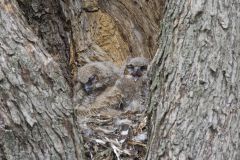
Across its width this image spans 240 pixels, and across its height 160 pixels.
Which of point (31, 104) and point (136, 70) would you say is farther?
point (136, 70)

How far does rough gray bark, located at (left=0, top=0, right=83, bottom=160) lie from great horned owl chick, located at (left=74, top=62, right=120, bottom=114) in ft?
9.34

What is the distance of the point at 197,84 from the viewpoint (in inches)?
130

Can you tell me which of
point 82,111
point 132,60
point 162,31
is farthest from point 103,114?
point 162,31

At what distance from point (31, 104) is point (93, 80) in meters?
3.13

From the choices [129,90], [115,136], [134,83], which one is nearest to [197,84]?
[115,136]

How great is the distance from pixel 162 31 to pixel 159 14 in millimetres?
2647

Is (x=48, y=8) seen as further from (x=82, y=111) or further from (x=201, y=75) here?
(x=201, y=75)

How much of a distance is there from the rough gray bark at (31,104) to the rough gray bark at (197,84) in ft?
1.86

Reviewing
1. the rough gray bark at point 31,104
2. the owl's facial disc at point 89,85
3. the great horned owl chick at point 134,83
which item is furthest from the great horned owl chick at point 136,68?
the rough gray bark at point 31,104

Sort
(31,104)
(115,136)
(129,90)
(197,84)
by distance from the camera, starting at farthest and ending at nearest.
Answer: (129,90)
(115,136)
(197,84)
(31,104)

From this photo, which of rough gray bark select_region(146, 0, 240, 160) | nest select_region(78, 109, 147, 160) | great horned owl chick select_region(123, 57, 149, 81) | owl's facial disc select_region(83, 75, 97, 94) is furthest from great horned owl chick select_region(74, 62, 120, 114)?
rough gray bark select_region(146, 0, 240, 160)

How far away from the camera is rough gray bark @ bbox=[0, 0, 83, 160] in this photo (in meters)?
3.05

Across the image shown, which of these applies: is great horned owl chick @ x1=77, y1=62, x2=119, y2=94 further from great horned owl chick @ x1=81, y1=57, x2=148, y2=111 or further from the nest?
the nest

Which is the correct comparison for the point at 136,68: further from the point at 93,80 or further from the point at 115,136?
the point at 115,136
